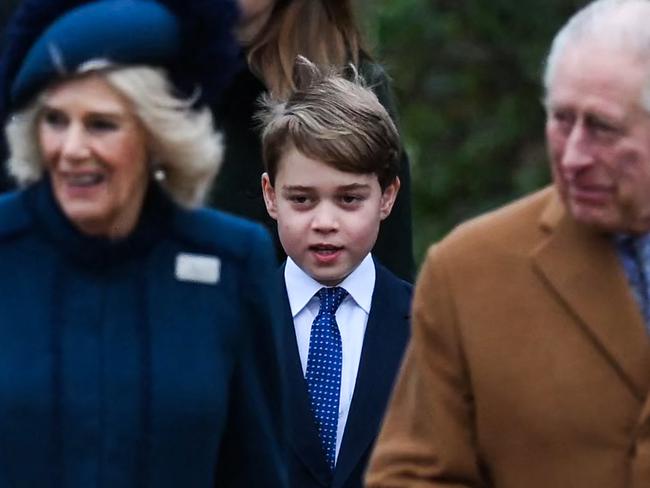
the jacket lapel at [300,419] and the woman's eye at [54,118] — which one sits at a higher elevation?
the woman's eye at [54,118]

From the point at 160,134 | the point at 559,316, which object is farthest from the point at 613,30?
the point at 160,134

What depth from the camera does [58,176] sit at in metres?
5.60

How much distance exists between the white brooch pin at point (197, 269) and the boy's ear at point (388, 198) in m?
1.20

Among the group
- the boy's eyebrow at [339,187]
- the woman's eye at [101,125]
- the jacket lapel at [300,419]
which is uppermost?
the woman's eye at [101,125]

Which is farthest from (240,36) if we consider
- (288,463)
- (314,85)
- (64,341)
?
(64,341)

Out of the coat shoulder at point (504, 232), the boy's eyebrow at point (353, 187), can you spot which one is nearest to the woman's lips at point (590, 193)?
the coat shoulder at point (504, 232)

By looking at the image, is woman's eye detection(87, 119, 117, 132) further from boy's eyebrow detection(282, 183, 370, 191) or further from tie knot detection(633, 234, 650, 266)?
boy's eyebrow detection(282, 183, 370, 191)

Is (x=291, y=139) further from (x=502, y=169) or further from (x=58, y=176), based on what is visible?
(x=502, y=169)

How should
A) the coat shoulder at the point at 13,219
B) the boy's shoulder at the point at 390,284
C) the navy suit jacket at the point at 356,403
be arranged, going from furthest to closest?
the boy's shoulder at the point at 390,284
the navy suit jacket at the point at 356,403
the coat shoulder at the point at 13,219

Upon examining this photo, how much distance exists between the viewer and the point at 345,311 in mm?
6789

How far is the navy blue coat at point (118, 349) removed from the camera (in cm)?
559

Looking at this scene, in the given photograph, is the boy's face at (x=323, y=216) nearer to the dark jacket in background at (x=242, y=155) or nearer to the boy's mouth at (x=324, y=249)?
the boy's mouth at (x=324, y=249)

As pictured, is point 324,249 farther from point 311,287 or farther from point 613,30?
point 613,30

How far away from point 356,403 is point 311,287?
32 cm
